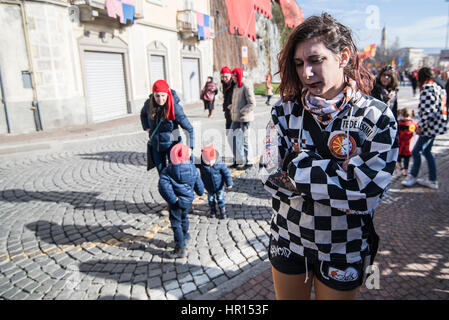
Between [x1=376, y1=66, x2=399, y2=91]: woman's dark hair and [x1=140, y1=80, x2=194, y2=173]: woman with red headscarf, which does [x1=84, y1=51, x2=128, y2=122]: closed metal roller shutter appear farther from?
[x1=376, y1=66, x2=399, y2=91]: woman's dark hair

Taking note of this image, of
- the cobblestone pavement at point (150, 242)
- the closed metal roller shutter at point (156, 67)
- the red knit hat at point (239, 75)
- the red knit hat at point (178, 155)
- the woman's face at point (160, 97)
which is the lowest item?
the cobblestone pavement at point (150, 242)

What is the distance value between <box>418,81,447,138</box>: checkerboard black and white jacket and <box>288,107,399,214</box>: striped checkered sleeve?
4.32m

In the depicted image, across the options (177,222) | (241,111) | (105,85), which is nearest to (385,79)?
(241,111)

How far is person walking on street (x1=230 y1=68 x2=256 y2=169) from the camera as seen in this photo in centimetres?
600

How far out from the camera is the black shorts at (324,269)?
151 cm

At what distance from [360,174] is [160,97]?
3.30 m

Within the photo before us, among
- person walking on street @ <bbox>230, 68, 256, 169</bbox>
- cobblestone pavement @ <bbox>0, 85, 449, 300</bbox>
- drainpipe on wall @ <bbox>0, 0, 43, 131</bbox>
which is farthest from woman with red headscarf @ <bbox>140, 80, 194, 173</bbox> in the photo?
drainpipe on wall @ <bbox>0, 0, 43, 131</bbox>

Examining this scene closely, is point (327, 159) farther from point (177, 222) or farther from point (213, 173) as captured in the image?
point (213, 173)

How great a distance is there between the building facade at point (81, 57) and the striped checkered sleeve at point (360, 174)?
39.0 feet

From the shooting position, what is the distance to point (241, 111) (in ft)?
19.7

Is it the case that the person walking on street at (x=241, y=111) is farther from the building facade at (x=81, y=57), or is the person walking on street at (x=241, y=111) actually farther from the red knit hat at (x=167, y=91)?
the building facade at (x=81, y=57)

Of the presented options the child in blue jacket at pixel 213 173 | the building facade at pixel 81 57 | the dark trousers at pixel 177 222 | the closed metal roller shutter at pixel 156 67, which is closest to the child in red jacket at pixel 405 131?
A: the child in blue jacket at pixel 213 173
